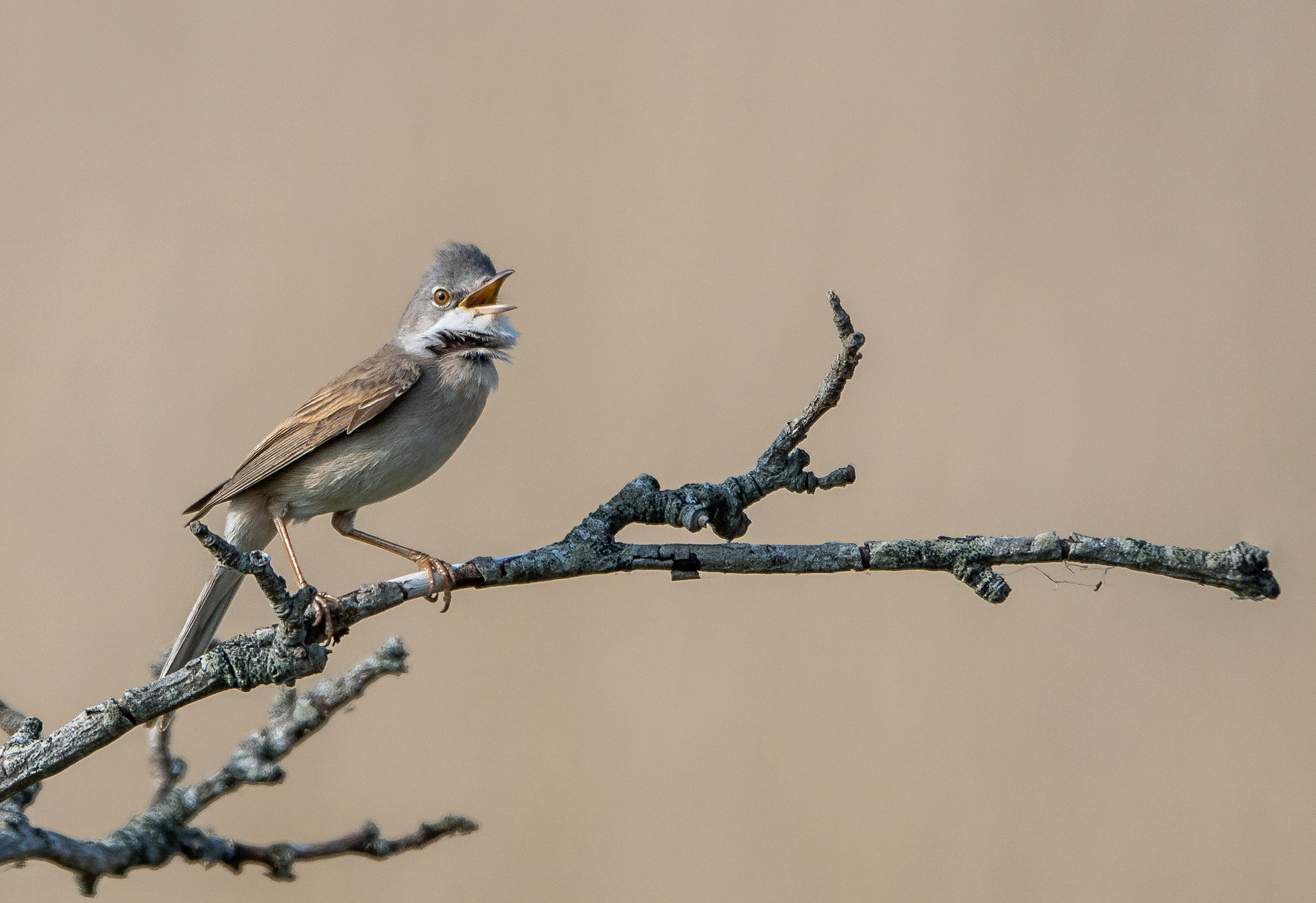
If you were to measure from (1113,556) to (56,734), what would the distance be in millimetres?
1429

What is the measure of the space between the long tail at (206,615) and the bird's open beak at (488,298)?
87 cm

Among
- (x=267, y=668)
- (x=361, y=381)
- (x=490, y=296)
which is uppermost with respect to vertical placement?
(x=490, y=296)

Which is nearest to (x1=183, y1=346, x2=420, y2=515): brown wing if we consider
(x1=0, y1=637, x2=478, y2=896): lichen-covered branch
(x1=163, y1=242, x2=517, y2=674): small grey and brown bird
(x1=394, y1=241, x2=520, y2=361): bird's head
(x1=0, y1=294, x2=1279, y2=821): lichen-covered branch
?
(x1=163, y1=242, x2=517, y2=674): small grey and brown bird

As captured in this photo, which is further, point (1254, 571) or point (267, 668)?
point (1254, 571)

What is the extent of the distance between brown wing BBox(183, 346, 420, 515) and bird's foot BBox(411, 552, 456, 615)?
1.14ft

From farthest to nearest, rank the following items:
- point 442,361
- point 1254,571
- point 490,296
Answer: point 490,296, point 442,361, point 1254,571

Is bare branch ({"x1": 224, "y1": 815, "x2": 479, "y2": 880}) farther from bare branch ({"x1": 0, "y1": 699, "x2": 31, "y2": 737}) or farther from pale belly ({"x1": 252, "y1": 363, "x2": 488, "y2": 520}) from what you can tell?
pale belly ({"x1": 252, "y1": 363, "x2": 488, "y2": 520})

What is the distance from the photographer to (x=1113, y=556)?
1.56m

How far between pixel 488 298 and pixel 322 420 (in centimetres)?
58

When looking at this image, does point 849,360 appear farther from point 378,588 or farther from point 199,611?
point 199,611

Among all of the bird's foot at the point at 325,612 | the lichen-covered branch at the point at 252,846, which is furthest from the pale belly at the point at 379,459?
the bird's foot at the point at 325,612

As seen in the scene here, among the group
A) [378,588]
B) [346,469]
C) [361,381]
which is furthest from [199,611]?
[378,588]

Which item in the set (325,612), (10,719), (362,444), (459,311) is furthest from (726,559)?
(459,311)

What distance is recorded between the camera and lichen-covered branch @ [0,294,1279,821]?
1.36m
